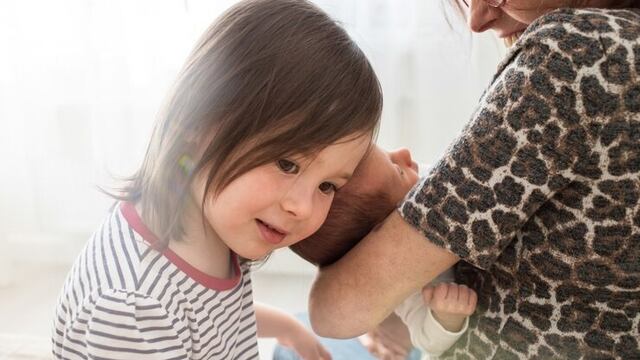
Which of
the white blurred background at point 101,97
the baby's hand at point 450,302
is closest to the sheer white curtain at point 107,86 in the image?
the white blurred background at point 101,97

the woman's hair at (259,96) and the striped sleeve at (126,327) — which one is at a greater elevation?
the woman's hair at (259,96)

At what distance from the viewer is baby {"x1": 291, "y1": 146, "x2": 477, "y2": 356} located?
983 mm

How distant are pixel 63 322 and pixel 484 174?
1.86ft

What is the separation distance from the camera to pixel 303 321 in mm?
1304

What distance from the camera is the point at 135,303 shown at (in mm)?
862

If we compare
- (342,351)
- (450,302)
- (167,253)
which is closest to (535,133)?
(450,302)

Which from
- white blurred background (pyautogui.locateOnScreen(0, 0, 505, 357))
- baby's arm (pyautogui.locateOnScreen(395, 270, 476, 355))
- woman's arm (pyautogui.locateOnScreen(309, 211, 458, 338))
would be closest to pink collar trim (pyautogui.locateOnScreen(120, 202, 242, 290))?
woman's arm (pyautogui.locateOnScreen(309, 211, 458, 338))

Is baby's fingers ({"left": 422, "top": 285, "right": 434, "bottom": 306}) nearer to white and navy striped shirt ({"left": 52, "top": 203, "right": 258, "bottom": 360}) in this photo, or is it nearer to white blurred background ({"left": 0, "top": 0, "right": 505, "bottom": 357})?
white and navy striped shirt ({"left": 52, "top": 203, "right": 258, "bottom": 360})

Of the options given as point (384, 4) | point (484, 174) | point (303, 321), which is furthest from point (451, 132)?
point (484, 174)

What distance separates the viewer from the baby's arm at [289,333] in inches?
47.5

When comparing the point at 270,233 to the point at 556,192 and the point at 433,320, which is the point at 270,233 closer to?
the point at 433,320

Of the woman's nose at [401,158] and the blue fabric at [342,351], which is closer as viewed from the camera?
the woman's nose at [401,158]

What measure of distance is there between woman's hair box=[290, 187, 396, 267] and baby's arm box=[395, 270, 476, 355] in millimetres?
114

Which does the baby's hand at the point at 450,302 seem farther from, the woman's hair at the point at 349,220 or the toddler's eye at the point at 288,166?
the toddler's eye at the point at 288,166
